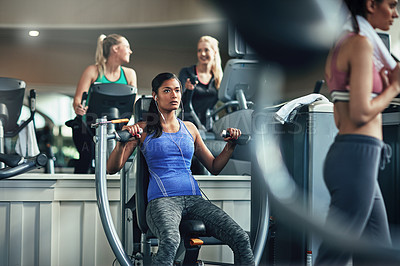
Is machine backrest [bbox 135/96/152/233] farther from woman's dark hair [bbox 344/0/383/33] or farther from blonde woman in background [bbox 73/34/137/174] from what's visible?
woman's dark hair [bbox 344/0/383/33]

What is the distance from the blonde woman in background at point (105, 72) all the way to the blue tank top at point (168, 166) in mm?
861

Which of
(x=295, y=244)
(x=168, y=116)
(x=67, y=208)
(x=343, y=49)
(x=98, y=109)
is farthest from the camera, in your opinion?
(x=98, y=109)

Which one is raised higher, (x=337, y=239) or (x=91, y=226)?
(x=337, y=239)

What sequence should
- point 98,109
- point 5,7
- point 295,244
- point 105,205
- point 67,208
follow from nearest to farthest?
point 295,244 → point 105,205 → point 67,208 → point 98,109 → point 5,7

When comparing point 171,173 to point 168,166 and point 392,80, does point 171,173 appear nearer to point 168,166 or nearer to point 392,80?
point 168,166

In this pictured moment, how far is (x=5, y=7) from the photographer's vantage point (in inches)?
103

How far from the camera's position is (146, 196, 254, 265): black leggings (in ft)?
4.29

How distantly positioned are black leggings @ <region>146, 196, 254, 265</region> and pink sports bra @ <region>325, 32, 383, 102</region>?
0.77 m

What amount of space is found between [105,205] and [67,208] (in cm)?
48

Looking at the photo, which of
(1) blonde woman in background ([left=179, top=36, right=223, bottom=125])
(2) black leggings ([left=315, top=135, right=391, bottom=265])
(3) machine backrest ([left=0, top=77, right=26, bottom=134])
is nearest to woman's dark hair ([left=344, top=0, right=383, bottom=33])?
(2) black leggings ([left=315, top=135, right=391, bottom=265])

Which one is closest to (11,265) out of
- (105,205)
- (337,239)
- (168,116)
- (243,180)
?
(105,205)

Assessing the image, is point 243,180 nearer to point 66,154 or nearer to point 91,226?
point 91,226

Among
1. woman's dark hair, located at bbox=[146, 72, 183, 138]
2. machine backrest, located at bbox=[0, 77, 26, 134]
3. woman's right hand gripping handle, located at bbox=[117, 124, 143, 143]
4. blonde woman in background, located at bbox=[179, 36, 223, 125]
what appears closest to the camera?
woman's right hand gripping handle, located at bbox=[117, 124, 143, 143]

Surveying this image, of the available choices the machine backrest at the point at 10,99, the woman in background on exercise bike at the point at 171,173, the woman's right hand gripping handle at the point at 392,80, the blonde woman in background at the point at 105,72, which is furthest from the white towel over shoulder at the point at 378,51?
the blonde woman in background at the point at 105,72
